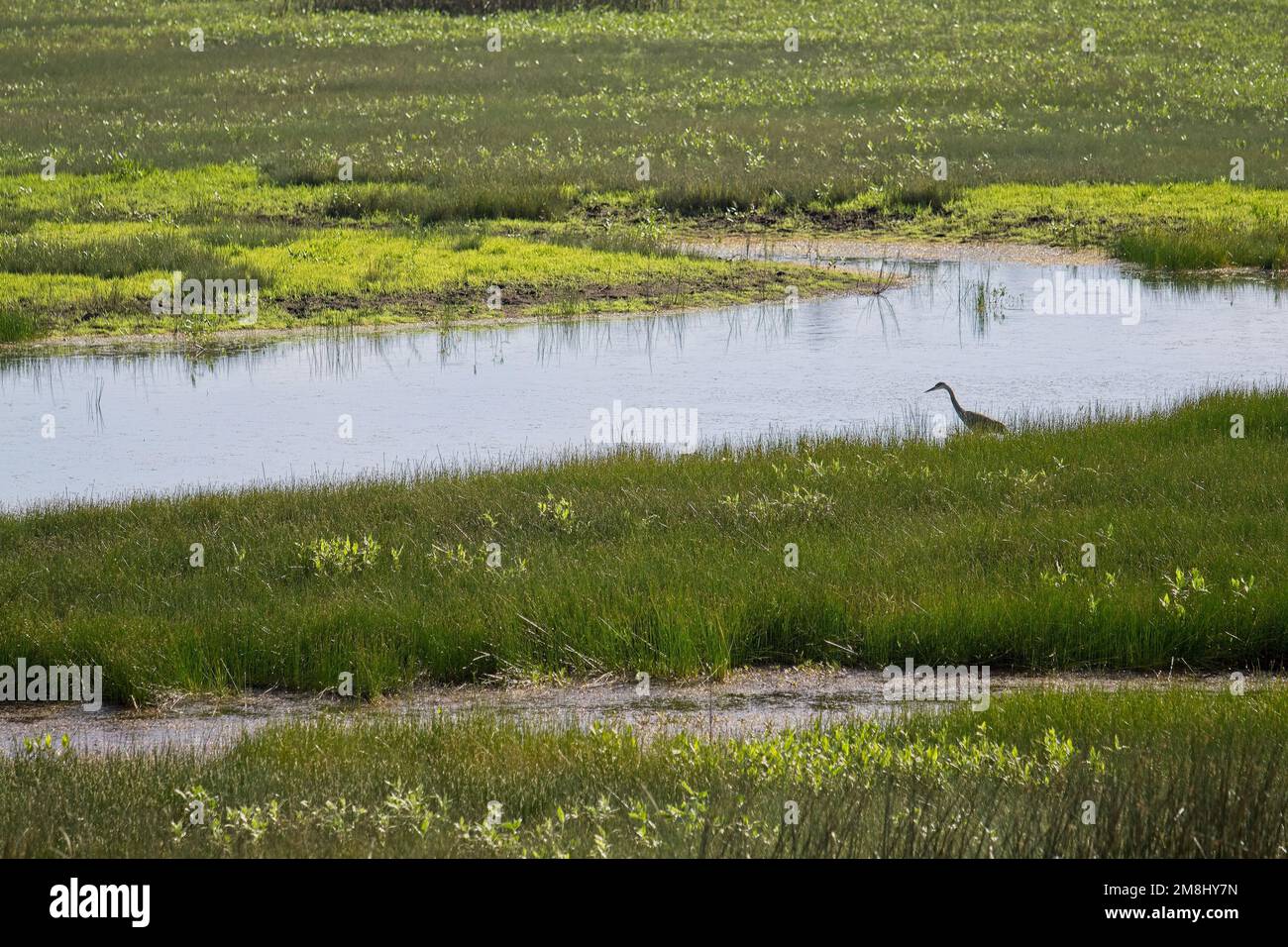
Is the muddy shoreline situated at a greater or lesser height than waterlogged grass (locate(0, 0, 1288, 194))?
lesser

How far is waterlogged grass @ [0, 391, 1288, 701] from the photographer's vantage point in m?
10.1

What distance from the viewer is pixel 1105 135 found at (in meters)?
39.3

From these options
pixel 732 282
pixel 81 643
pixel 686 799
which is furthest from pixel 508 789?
pixel 732 282

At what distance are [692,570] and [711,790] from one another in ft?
15.6

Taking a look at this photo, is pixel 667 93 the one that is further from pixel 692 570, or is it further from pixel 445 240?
pixel 692 570

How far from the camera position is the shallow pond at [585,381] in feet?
54.7

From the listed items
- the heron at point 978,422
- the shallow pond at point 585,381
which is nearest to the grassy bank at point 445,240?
the shallow pond at point 585,381

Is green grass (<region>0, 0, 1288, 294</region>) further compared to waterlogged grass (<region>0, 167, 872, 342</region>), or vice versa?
green grass (<region>0, 0, 1288, 294</region>)

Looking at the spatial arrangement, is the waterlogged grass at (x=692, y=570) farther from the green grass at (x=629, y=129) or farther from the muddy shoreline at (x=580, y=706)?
the green grass at (x=629, y=129)

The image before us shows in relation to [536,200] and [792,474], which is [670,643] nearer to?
[792,474]

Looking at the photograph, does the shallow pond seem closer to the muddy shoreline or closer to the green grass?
the green grass

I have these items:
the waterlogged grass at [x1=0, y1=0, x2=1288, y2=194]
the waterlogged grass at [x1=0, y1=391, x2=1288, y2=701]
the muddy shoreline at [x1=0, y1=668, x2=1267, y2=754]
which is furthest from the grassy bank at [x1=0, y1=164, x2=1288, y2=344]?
the muddy shoreline at [x1=0, y1=668, x2=1267, y2=754]

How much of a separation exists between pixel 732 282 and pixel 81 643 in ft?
58.7

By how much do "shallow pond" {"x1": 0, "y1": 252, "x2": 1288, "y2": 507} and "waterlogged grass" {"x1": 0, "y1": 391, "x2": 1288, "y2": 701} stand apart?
2.15m
